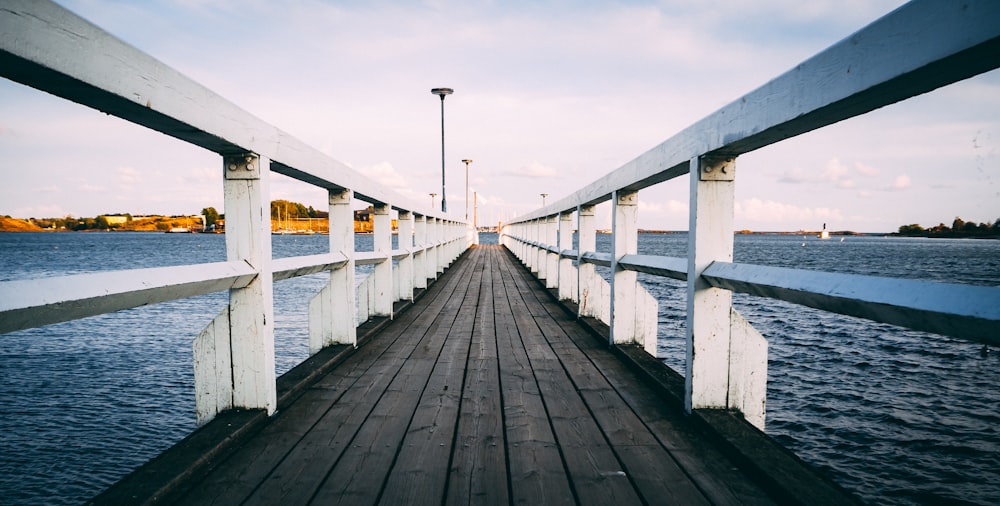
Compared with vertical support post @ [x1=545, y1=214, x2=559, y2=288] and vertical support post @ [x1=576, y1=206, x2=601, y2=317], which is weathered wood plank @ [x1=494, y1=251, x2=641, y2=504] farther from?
vertical support post @ [x1=545, y1=214, x2=559, y2=288]

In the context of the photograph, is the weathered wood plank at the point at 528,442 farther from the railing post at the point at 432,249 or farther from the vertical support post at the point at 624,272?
the railing post at the point at 432,249

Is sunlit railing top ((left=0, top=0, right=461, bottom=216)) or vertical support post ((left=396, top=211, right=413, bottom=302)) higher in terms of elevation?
sunlit railing top ((left=0, top=0, right=461, bottom=216))

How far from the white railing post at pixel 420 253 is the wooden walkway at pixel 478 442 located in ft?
12.6

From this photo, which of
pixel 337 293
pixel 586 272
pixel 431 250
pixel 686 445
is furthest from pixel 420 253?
A: pixel 686 445

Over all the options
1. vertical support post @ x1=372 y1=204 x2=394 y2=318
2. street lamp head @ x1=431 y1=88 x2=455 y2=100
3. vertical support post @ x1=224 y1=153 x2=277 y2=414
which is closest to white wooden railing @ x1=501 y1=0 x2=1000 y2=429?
vertical support post @ x1=224 y1=153 x2=277 y2=414

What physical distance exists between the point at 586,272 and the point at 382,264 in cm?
201

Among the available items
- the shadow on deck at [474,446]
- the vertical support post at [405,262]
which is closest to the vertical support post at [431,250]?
the vertical support post at [405,262]

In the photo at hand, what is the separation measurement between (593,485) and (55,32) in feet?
6.51

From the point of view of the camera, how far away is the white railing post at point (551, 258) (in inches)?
293

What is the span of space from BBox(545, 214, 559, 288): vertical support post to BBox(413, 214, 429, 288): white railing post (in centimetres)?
193

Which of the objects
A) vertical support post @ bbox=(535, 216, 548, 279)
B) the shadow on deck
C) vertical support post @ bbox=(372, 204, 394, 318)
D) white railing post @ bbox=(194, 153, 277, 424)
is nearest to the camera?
the shadow on deck

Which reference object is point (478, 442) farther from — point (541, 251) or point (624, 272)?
point (541, 251)

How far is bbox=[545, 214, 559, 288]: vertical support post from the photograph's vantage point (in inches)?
292

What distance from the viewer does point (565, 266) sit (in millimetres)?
6156
